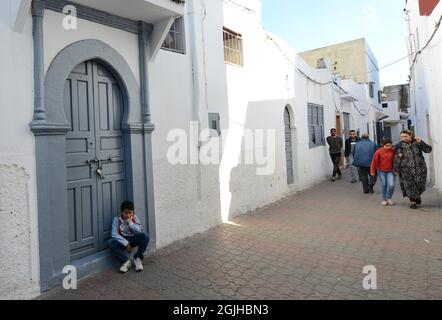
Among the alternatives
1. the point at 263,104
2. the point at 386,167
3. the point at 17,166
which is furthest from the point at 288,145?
the point at 17,166

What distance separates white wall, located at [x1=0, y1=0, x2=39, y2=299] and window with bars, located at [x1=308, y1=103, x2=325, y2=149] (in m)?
10.00

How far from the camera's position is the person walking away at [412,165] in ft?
24.4

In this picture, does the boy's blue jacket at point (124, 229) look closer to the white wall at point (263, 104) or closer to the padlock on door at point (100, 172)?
the padlock on door at point (100, 172)

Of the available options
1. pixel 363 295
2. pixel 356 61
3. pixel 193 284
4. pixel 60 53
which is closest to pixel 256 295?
pixel 193 284

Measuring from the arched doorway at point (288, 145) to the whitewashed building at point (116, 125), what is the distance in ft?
7.28

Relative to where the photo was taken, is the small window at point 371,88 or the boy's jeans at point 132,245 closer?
the boy's jeans at point 132,245

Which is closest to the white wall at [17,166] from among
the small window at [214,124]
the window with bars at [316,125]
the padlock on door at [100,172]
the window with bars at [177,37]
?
the padlock on door at [100,172]

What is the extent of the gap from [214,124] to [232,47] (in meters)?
2.25

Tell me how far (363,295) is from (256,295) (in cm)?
111

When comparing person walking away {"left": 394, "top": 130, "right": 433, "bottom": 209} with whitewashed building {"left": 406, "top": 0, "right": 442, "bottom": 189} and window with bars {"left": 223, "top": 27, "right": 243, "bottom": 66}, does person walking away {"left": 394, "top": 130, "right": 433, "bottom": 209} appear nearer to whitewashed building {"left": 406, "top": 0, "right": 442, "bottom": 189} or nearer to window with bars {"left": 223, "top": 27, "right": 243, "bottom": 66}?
whitewashed building {"left": 406, "top": 0, "right": 442, "bottom": 189}

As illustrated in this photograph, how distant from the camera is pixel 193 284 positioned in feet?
13.3

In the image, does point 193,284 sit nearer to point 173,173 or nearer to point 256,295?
point 256,295

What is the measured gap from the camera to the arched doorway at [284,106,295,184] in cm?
1052
